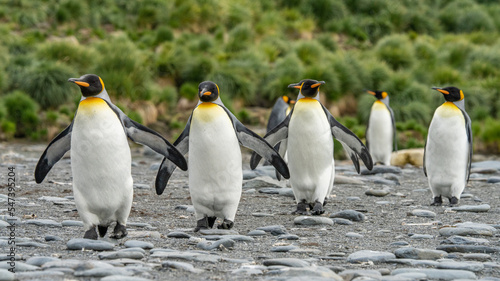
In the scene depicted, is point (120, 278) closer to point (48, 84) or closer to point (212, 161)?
point (212, 161)

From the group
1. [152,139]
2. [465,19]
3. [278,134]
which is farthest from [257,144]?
[465,19]

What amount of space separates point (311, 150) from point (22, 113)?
937 centimetres

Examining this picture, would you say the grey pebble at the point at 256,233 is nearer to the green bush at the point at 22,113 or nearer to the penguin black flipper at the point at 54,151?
the penguin black flipper at the point at 54,151

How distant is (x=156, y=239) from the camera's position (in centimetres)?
397

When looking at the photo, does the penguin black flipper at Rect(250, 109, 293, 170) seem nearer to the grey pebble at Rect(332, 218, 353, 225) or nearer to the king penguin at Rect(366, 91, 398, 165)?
the grey pebble at Rect(332, 218, 353, 225)

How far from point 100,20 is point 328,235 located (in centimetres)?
1907

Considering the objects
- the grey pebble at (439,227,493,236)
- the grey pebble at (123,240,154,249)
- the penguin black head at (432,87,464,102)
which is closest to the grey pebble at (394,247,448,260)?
A: the grey pebble at (439,227,493,236)

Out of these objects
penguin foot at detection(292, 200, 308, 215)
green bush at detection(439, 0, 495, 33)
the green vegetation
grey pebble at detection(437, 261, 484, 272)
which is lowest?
grey pebble at detection(437, 261, 484, 272)

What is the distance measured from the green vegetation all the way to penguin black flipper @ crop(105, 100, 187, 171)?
9.17 meters

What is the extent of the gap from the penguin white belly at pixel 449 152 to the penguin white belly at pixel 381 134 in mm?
4856

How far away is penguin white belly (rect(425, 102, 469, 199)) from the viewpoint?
605 centimetres

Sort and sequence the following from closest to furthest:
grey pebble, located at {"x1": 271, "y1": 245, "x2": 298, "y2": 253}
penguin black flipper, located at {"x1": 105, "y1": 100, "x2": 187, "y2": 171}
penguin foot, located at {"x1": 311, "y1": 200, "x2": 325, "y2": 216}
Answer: grey pebble, located at {"x1": 271, "y1": 245, "x2": 298, "y2": 253}
penguin black flipper, located at {"x1": 105, "y1": 100, "x2": 187, "y2": 171}
penguin foot, located at {"x1": 311, "y1": 200, "x2": 325, "y2": 216}

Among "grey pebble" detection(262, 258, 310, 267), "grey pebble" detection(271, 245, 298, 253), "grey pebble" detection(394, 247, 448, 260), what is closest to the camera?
"grey pebble" detection(262, 258, 310, 267)

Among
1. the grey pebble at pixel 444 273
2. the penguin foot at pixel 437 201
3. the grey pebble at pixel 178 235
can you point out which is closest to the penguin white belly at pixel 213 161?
the grey pebble at pixel 178 235
